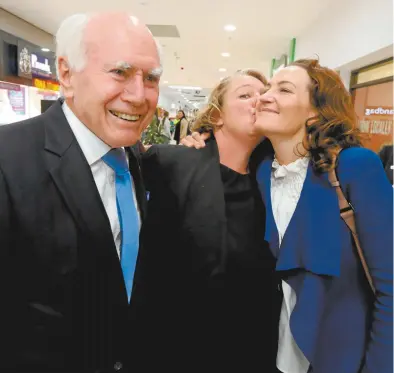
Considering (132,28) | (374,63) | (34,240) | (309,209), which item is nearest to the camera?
(34,240)

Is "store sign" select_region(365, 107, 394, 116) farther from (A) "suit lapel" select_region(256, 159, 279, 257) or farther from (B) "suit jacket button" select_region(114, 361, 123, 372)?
(B) "suit jacket button" select_region(114, 361, 123, 372)

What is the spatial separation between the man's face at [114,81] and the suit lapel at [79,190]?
102 millimetres

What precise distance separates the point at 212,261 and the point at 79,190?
658 millimetres

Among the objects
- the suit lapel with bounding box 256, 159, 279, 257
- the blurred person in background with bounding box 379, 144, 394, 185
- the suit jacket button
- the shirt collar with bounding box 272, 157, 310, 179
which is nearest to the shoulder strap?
the shirt collar with bounding box 272, 157, 310, 179

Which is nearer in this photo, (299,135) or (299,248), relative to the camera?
(299,248)

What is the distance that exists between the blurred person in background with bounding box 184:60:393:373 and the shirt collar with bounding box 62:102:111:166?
669mm

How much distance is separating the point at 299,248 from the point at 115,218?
2.22 feet

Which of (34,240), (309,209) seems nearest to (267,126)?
(309,209)

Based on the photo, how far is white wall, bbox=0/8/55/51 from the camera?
273 inches

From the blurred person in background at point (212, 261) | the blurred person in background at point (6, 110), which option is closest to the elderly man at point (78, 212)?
the blurred person in background at point (212, 261)

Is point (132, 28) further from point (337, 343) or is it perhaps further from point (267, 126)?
point (337, 343)

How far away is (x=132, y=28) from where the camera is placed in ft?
3.51

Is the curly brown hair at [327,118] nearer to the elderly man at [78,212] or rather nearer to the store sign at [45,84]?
the elderly man at [78,212]

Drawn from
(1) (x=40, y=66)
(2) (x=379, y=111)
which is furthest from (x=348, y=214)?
(1) (x=40, y=66)
